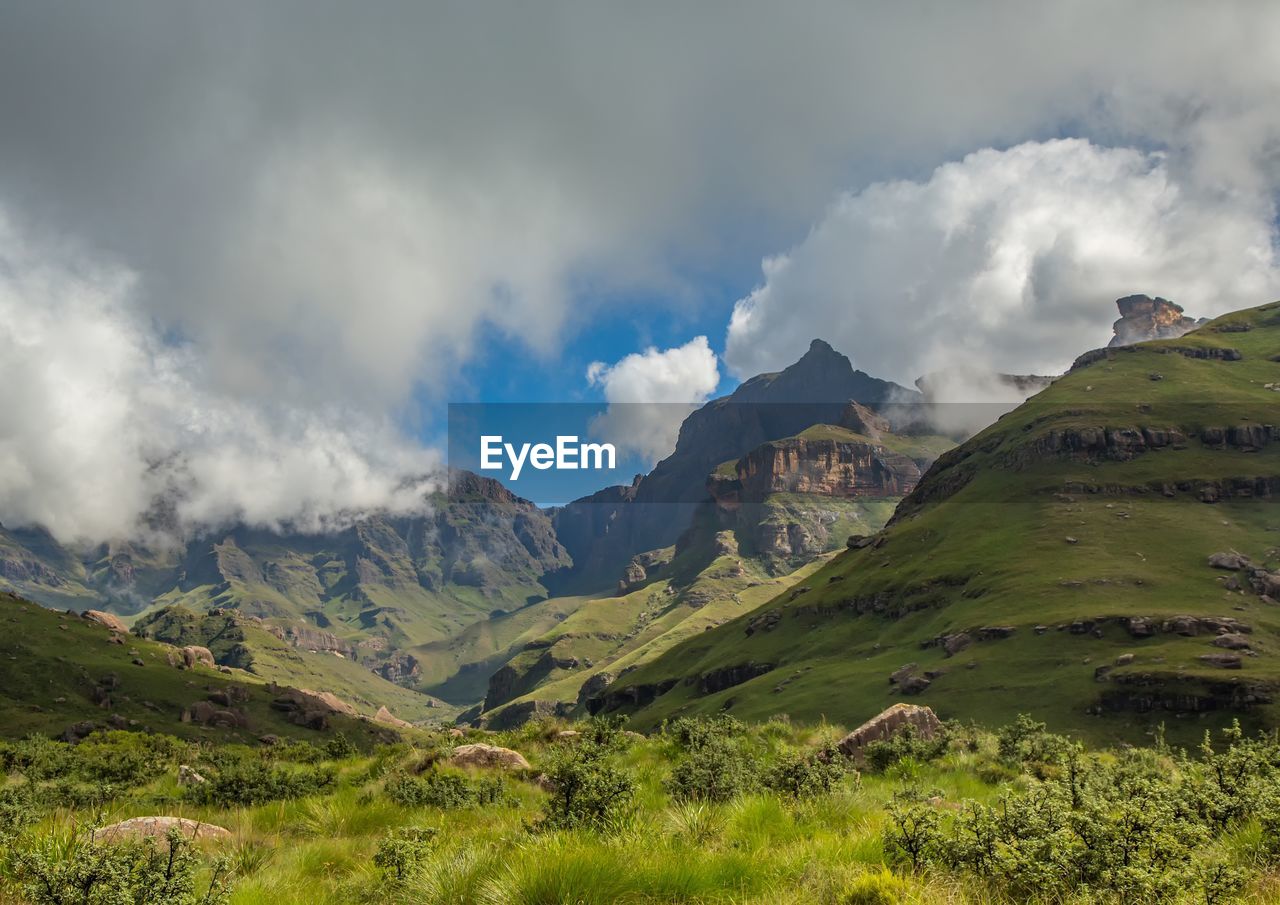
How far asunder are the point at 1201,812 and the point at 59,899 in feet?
45.0

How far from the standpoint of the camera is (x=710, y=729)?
19.6m

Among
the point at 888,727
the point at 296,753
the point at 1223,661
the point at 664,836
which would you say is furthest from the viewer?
the point at 1223,661

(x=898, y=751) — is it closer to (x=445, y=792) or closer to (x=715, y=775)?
(x=715, y=775)

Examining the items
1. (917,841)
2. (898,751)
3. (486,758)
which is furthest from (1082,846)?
(486,758)

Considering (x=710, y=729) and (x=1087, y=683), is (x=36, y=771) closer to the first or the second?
(x=710, y=729)

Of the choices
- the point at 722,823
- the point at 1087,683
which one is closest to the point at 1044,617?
the point at 1087,683

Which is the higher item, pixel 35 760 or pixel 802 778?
pixel 802 778

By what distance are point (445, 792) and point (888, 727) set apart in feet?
53.2

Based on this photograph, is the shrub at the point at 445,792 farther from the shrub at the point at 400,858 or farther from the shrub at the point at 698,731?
the shrub at the point at 698,731

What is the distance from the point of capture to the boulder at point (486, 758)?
61.2 feet

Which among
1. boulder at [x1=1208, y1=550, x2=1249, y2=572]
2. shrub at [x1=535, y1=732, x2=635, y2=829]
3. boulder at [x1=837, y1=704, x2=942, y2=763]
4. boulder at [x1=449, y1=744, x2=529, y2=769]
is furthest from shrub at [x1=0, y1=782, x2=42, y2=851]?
boulder at [x1=1208, y1=550, x2=1249, y2=572]

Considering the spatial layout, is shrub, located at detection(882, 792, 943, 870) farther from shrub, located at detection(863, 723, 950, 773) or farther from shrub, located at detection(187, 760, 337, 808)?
shrub, located at detection(187, 760, 337, 808)

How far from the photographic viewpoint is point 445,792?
563 inches

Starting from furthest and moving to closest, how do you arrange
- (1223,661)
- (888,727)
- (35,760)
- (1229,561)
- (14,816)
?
(1229,561) → (1223,661) → (888,727) → (35,760) → (14,816)
